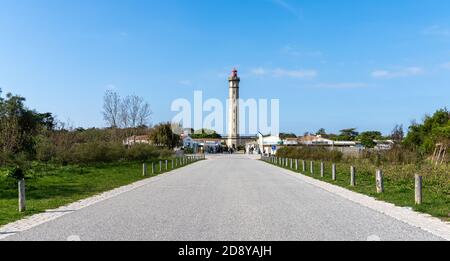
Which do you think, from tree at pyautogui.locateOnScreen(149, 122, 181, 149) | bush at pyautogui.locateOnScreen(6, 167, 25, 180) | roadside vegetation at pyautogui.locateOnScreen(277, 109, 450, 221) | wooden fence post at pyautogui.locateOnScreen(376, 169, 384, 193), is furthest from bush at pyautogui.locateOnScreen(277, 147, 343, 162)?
tree at pyautogui.locateOnScreen(149, 122, 181, 149)

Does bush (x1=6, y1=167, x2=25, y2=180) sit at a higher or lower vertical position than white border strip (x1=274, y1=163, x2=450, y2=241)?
higher

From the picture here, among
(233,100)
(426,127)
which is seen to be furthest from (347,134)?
(426,127)

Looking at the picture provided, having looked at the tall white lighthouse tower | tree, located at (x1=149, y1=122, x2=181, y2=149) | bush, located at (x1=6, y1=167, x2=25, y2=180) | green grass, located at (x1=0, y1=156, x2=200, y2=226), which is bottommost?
green grass, located at (x1=0, y1=156, x2=200, y2=226)

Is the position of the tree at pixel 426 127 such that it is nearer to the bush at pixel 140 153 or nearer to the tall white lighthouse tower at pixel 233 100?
the bush at pixel 140 153

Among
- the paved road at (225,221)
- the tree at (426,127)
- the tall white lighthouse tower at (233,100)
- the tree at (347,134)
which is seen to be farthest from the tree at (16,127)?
the tree at (347,134)

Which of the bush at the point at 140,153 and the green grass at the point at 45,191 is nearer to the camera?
the green grass at the point at 45,191

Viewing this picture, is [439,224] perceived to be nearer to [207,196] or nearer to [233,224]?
[233,224]

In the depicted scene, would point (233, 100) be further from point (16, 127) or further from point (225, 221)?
point (225, 221)

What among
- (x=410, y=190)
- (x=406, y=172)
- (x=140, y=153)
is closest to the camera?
(x=410, y=190)

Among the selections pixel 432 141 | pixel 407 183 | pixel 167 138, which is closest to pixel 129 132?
pixel 167 138

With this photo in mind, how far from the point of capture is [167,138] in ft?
301

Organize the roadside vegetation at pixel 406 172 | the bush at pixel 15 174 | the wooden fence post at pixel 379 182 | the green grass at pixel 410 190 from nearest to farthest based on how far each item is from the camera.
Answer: the green grass at pixel 410 190 → the roadside vegetation at pixel 406 172 → the wooden fence post at pixel 379 182 → the bush at pixel 15 174

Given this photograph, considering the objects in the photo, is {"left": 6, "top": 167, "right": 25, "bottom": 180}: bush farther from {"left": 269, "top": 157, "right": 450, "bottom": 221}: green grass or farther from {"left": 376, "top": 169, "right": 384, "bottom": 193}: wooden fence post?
{"left": 376, "top": 169, "right": 384, "bottom": 193}: wooden fence post
